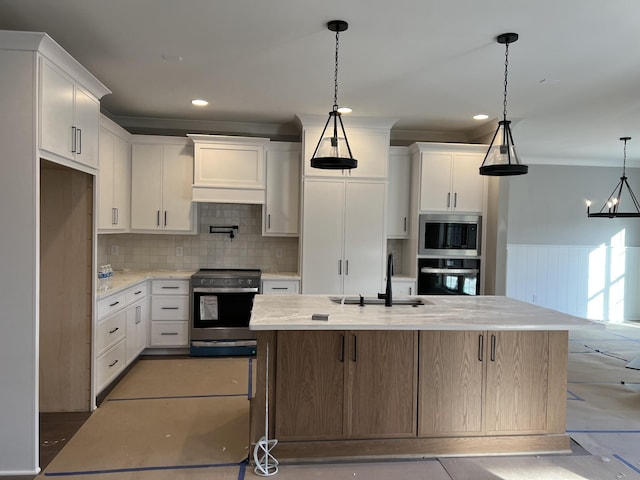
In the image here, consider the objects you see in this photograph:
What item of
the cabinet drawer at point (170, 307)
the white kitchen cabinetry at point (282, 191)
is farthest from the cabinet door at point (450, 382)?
the cabinet drawer at point (170, 307)

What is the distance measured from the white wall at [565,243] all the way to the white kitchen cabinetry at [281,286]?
13.5ft

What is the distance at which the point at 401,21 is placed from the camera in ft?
8.52

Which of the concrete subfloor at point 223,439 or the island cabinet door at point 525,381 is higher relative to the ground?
the island cabinet door at point 525,381

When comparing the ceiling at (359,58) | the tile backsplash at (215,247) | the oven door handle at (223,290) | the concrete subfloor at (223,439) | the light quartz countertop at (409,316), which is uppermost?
the ceiling at (359,58)

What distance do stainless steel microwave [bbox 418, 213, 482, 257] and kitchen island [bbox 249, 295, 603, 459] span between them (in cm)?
222

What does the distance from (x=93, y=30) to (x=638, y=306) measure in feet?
28.5

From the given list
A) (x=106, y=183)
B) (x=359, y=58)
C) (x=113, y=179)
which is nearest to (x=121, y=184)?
(x=113, y=179)

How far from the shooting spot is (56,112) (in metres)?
2.63

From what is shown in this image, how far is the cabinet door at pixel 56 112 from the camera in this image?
2.48m

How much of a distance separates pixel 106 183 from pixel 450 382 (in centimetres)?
353

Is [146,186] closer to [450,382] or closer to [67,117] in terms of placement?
[67,117]

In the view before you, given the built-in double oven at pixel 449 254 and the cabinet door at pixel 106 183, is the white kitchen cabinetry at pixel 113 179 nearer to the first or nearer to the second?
the cabinet door at pixel 106 183

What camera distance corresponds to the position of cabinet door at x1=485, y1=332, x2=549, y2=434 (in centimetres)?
271

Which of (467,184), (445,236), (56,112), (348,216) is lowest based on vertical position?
(445,236)
